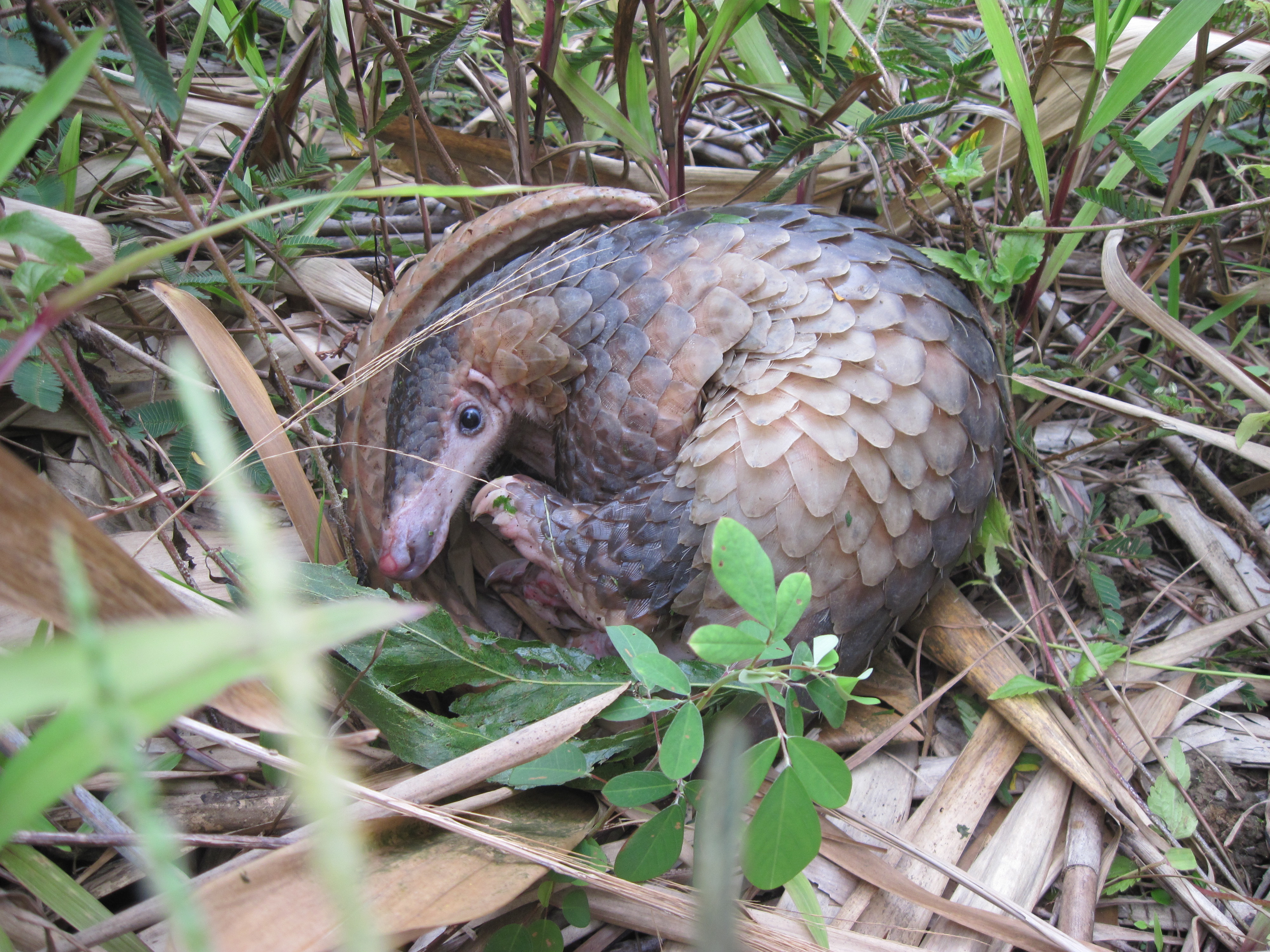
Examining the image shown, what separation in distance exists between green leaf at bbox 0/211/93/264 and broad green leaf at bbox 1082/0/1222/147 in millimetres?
1876

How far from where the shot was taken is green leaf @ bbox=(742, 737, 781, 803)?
1.21m

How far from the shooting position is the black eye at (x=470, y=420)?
2115mm

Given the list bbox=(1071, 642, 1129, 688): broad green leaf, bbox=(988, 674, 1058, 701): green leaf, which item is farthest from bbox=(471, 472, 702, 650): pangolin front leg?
bbox=(1071, 642, 1129, 688): broad green leaf

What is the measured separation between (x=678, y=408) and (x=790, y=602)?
863 millimetres

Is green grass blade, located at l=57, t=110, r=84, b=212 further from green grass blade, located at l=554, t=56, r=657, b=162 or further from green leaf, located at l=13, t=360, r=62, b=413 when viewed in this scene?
green grass blade, located at l=554, t=56, r=657, b=162

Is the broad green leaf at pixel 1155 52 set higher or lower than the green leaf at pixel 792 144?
higher

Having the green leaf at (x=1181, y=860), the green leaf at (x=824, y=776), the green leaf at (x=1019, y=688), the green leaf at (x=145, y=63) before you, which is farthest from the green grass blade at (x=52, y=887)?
the green leaf at (x=1181, y=860)

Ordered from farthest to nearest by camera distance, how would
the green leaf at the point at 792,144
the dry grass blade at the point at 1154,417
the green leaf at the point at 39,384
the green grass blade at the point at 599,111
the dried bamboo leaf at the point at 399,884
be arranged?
the green grass blade at the point at 599,111
the green leaf at the point at 792,144
the dry grass blade at the point at 1154,417
the green leaf at the point at 39,384
the dried bamboo leaf at the point at 399,884

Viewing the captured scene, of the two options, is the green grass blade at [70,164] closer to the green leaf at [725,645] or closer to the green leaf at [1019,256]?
the green leaf at [725,645]

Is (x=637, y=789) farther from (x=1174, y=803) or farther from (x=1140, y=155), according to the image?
(x=1140, y=155)

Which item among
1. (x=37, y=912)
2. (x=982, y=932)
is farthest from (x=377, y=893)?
(x=982, y=932)

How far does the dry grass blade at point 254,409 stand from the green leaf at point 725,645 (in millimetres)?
947

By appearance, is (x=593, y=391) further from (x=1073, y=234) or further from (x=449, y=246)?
(x=1073, y=234)

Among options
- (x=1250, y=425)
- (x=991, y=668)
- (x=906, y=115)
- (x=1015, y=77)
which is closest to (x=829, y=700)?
(x=991, y=668)
